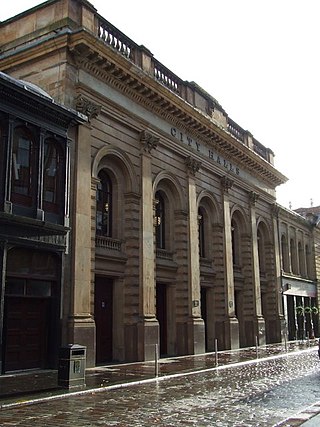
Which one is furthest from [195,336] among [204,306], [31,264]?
[31,264]

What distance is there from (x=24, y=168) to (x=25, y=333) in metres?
5.33

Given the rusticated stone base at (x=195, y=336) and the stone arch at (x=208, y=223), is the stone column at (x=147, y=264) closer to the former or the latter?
the rusticated stone base at (x=195, y=336)

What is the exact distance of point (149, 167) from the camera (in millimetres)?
23266

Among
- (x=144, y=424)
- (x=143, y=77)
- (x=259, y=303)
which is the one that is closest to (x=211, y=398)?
(x=144, y=424)

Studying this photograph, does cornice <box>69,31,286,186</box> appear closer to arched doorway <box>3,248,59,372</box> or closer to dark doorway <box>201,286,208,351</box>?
arched doorway <box>3,248,59,372</box>

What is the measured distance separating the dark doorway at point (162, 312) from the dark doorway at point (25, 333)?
8384 millimetres

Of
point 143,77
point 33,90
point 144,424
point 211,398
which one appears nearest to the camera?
point 144,424

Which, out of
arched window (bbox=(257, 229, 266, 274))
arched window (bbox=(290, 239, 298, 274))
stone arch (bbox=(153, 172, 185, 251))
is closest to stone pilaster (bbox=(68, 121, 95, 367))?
stone arch (bbox=(153, 172, 185, 251))

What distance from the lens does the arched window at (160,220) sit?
25.2 m

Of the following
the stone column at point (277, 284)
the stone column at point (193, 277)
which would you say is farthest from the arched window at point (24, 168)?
the stone column at point (277, 284)

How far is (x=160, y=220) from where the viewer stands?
25484mm

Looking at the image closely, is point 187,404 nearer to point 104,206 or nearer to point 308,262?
point 104,206

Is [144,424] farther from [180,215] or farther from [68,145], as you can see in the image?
[180,215]

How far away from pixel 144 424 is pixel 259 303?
2566 centimetres
